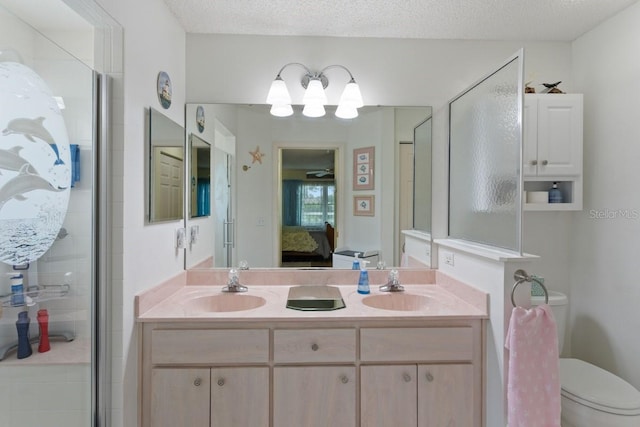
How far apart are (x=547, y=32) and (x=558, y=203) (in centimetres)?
104

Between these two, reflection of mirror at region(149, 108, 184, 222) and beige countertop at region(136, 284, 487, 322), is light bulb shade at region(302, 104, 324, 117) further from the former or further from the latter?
beige countertop at region(136, 284, 487, 322)

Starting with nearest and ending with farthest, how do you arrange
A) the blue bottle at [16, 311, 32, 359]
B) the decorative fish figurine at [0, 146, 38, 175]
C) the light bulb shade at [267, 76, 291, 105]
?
the decorative fish figurine at [0, 146, 38, 175] < the blue bottle at [16, 311, 32, 359] < the light bulb shade at [267, 76, 291, 105]

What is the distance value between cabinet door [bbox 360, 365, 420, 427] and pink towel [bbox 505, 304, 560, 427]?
0.41 metres

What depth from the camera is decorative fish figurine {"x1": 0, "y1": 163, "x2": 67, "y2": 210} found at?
1.18 metres

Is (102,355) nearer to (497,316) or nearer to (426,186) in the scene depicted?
(497,316)

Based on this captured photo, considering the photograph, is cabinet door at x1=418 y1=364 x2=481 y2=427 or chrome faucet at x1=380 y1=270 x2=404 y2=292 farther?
chrome faucet at x1=380 y1=270 x2=404 y2=292

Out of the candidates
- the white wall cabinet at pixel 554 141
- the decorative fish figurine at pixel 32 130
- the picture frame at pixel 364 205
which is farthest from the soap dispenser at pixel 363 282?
the decorative fish figurine at pixel 32 130

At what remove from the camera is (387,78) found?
2.11m

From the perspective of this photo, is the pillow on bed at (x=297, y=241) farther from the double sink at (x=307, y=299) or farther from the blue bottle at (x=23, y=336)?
the blue bottle at (x=23, y=336)

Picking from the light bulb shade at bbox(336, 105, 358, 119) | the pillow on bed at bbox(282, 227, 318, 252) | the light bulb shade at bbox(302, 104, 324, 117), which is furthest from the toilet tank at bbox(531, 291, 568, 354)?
the light bulb shade at bbox(302, 104, 324, 117)

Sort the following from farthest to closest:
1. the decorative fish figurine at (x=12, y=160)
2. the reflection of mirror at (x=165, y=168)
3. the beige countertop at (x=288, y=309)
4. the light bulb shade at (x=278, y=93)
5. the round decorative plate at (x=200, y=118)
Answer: the round decorative plate at (x=200, y=118) → the light bulb shade at (x=278, y=93) → the reflection of mirror at (x=165, y=168) → the beige countertop at (x=288, y=309) → the decorative fish figurine at (x=12, y=160)

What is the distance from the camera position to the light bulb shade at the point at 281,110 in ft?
6.66

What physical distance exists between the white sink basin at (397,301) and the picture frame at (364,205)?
0.52 metres

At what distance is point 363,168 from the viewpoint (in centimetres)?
212
